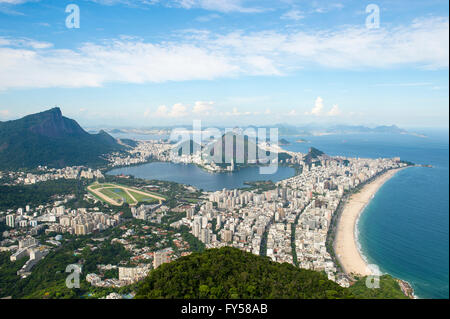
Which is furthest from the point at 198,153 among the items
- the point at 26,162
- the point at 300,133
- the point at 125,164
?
the point at 300,133

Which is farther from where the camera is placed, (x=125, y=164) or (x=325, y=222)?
(x=125, y=164)

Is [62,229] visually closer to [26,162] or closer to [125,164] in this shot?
[26,162]

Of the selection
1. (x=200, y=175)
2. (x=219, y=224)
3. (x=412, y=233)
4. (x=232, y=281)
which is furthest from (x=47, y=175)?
(x=412, y=233)

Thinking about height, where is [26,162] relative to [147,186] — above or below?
above

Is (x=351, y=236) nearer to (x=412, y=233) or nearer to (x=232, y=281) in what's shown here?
(x=412, y=233)

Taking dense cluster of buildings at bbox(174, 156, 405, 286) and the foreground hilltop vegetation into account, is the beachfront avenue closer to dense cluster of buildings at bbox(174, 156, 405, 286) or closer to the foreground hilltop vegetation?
dense cluster of buildings at bbox(174, 156, 405, 286)

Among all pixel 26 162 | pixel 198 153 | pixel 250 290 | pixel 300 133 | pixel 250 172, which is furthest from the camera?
pixel 300 133
